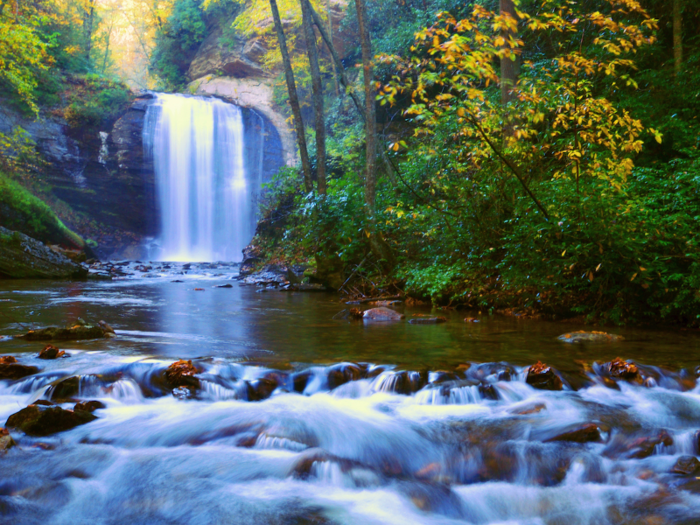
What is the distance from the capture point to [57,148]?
24484 millimetres

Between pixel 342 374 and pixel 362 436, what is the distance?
32.8 inches

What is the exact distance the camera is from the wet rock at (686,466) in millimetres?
2736

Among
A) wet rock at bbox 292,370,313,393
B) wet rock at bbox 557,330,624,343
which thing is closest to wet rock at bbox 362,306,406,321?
wet rock at bbox 557,330,624,343

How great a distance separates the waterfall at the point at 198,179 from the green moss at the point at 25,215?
990 cm

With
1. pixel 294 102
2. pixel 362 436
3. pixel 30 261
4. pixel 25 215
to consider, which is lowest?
pixel 362 436

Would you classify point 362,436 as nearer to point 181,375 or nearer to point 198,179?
point 181,375

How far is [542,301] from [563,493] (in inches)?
167

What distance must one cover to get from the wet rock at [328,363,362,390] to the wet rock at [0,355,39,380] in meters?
2.49

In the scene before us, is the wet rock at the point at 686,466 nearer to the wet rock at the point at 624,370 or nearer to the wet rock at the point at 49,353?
the wet rock at the point at 624,370

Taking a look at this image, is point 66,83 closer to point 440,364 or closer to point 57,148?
point 57,148

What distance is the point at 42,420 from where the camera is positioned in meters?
3.26

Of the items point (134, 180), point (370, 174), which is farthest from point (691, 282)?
point (134, 180)

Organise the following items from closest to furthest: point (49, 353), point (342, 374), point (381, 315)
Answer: point (342, 374)
point (49, 353)
point (381, 315)

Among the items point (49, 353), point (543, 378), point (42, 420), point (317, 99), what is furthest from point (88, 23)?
point (543, 378)
